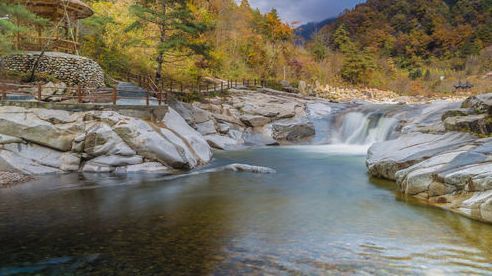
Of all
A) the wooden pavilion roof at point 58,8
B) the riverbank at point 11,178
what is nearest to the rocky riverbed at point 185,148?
the riverbank at point 11,178

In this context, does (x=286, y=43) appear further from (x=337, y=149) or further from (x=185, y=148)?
(x=185, y=148)

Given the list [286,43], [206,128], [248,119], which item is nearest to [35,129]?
[206,128]

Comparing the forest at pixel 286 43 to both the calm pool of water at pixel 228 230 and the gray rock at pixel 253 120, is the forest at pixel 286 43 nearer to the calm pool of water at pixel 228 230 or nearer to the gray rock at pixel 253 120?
the gray rock at pixel 253 120

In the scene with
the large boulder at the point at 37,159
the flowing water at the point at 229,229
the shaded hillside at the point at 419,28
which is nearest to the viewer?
the flowing water at the point at 229,229

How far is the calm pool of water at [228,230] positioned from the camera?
6.81 m

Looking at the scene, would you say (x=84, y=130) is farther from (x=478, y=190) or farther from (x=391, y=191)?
(x=478, y=190)

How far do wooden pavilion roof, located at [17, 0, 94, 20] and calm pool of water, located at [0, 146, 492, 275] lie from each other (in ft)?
48.1

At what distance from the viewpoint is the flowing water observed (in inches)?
268

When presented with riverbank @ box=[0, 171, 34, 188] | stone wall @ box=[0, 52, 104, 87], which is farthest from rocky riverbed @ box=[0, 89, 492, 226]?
stone wall @ box=[0, 52, 104, 87]

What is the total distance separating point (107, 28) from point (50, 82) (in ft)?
50.3

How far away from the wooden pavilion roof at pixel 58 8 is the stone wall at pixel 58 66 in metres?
3.80

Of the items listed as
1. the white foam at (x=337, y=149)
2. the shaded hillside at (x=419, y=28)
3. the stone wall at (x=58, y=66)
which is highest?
the shaded hillside at (x=419, y=28)

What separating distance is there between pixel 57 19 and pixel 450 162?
1020 inches

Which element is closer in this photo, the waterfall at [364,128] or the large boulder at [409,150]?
the large boulder at [409,150]
